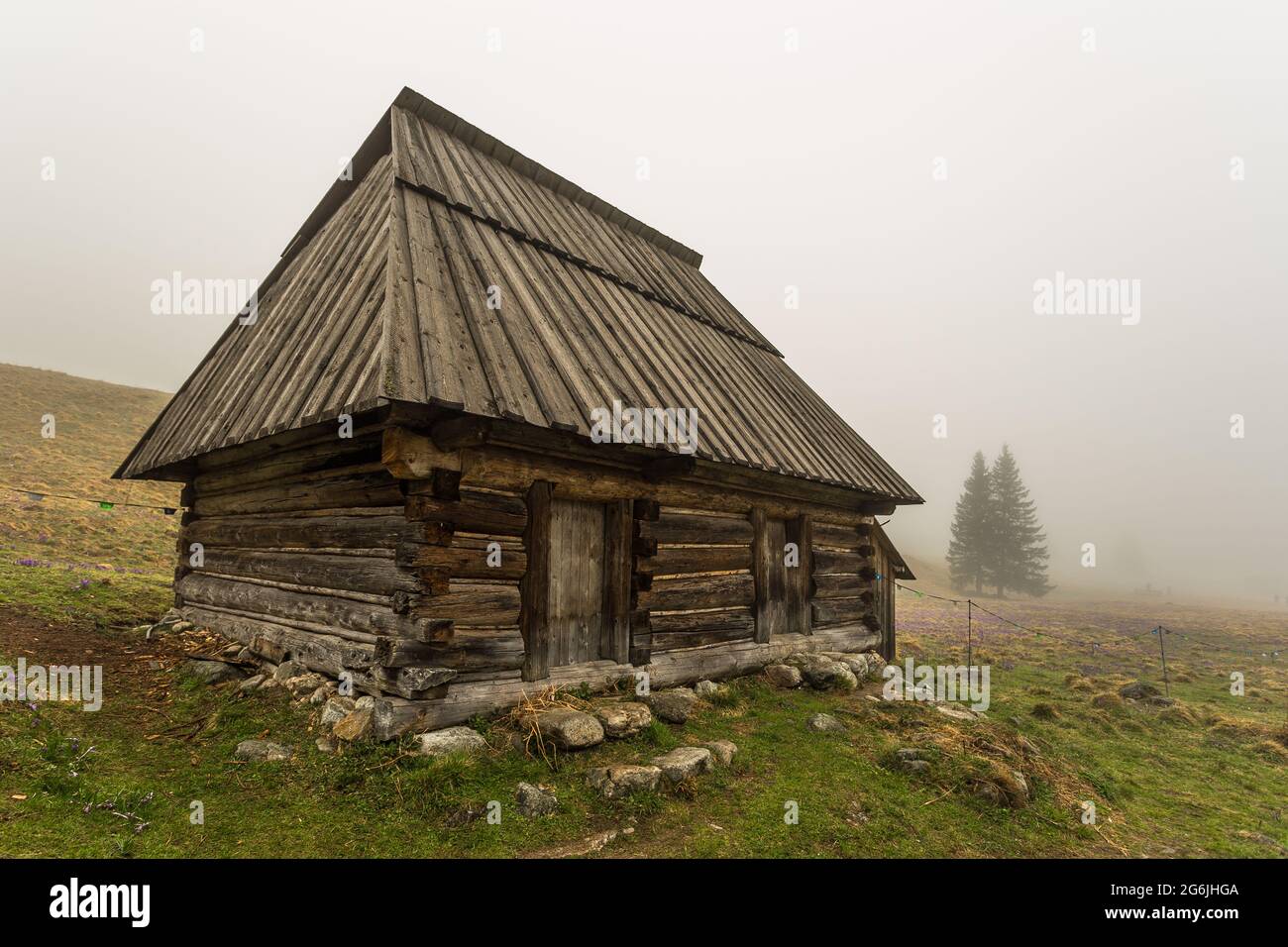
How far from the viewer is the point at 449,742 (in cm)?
524

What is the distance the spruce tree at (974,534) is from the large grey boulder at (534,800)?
6253 cm

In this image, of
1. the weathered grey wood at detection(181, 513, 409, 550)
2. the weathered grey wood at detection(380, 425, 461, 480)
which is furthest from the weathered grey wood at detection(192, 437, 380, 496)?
the weathered grey wood at detection(380, 425, 461, 480)

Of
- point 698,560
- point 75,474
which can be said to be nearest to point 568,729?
point 698,560

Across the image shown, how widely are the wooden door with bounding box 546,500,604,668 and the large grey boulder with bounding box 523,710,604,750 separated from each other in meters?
1.03

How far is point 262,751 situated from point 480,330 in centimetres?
439

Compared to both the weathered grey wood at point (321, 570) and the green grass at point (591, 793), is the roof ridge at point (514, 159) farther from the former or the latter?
the green grass at point (591, 793)

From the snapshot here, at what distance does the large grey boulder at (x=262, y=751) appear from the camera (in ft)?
17.0

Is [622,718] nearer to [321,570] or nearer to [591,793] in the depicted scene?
[591,793]

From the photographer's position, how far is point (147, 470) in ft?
31.0

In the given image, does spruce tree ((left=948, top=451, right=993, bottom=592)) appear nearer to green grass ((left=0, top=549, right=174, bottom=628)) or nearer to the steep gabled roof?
the steep gabled roof

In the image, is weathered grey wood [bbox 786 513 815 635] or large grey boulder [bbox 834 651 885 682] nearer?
large grey boulder [bbox 834 651 885 682]

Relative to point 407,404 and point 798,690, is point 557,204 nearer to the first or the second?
point 407,404

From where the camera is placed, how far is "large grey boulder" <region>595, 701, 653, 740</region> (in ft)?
19.6
